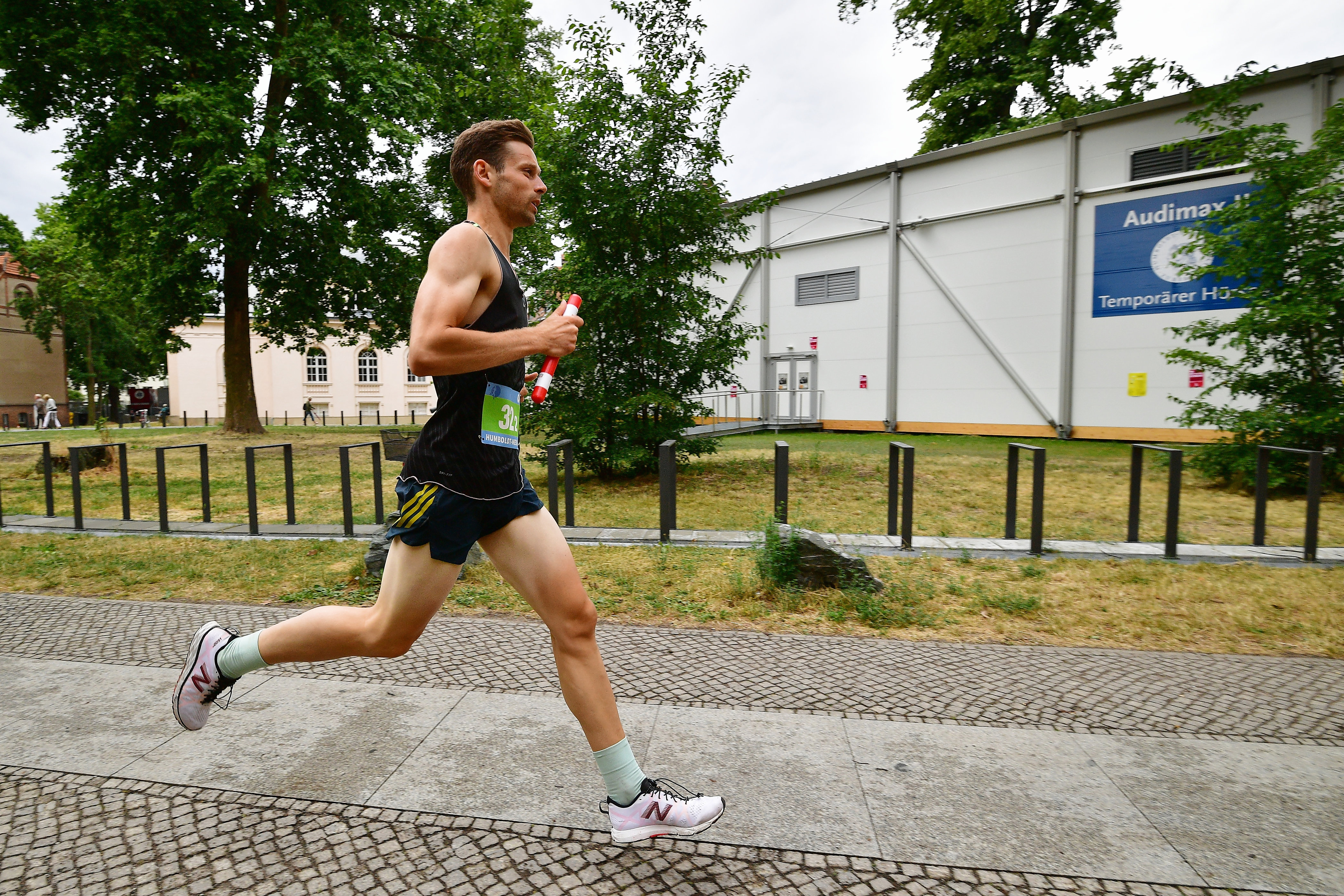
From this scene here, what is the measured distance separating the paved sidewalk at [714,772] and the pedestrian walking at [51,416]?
153 feet

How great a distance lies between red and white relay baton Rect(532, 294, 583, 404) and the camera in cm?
234

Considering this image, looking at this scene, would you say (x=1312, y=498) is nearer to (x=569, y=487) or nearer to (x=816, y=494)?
(x=816, y=494)

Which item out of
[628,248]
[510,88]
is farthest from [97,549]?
[510,88]

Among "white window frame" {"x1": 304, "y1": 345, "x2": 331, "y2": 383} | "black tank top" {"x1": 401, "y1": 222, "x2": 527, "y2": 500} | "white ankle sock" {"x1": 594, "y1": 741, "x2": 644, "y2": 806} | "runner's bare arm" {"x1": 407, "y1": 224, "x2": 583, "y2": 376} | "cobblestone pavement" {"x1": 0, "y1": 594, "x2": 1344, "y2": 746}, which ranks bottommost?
"cobblestone pavement" {"x1": 0, "y1": 594, "x2": 1344, "y2": 746}

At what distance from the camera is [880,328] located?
78.9 feet

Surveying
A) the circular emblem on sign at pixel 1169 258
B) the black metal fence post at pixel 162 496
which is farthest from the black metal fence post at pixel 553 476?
the circular emblem on sign at pixel 1169 258

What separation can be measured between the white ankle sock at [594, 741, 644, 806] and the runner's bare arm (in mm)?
1218

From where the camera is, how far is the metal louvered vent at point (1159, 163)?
1781 centimetres

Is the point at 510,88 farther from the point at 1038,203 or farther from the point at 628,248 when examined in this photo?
the point at 1038,203

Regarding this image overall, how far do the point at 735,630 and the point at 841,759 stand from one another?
5.91 feet

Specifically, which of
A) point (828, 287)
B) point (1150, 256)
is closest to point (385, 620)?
point (1150, 256)

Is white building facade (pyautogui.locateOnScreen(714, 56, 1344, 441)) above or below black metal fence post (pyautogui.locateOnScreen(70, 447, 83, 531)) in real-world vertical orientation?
above

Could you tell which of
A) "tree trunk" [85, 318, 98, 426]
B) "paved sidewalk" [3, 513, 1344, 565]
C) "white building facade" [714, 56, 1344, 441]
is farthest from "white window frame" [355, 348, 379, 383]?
"paved sidewalk" [3, 513, 1344, 565]

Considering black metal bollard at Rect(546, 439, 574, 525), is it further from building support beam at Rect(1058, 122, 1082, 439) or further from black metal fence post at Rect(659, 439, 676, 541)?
building support beam at Rect(1058, 122, 1082, 439)
